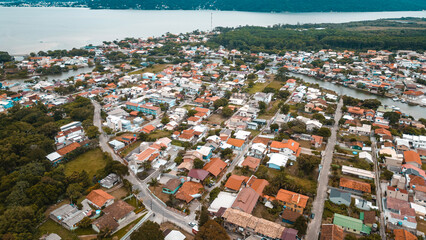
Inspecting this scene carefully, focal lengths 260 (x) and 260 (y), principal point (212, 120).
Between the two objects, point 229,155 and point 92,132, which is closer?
point 229,155

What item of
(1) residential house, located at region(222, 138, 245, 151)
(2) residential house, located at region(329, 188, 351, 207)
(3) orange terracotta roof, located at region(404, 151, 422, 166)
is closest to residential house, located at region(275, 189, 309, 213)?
(2) residential house, located at region(329, 188, 351, 207)

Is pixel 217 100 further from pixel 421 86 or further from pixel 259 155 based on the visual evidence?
pixel 421 86

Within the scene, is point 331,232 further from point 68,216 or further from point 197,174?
point 68,216

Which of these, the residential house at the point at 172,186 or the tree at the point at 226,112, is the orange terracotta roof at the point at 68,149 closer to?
the residential house at the point at 172,186

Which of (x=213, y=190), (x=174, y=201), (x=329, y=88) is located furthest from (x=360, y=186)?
(x=329, y=88)

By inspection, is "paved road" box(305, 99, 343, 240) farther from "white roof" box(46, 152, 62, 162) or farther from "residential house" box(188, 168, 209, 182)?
"white roof" box(46, 152, 62, 162)

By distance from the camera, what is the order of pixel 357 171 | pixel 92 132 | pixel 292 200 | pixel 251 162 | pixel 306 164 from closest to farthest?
pixel 292 200, pixel 306 164, pixel 357 171, pixel 251 162, pixel 92 132

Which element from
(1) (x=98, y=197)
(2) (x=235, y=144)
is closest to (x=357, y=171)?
(2) (x=235, y=144)
